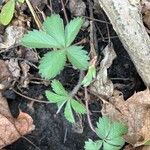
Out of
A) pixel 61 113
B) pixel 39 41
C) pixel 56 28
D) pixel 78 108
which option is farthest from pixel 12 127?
pixel 56 28

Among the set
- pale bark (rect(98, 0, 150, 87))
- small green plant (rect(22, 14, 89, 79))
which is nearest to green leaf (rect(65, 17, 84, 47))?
small green plant (rect(22, 14, 89, 79))

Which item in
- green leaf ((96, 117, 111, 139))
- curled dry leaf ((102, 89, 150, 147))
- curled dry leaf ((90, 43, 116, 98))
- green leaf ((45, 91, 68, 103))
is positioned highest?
green leaf ((45, 91, 68, 103))

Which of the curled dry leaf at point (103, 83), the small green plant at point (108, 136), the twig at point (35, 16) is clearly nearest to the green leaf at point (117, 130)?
the small green plant at point (108, 136)

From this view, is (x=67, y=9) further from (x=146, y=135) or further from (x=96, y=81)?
(x=146, y=135)

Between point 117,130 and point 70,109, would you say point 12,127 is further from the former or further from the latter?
point 117,130

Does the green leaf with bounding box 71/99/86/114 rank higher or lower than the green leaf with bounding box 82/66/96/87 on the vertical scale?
lower

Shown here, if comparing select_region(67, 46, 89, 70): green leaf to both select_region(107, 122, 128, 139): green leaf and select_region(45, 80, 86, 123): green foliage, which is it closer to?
select_region(45, 80, 86, 123): green foliage

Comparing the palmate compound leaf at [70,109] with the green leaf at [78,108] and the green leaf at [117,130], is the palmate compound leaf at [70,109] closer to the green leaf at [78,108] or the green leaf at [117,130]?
the green leaf at [78,108]
